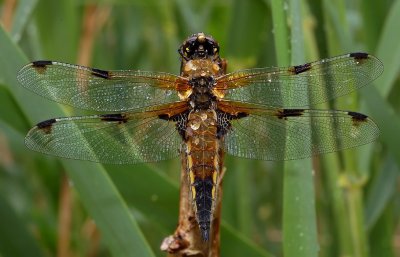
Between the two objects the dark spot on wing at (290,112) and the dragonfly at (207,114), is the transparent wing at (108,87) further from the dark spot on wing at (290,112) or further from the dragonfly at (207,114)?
the dark spot on wing at (290,112)

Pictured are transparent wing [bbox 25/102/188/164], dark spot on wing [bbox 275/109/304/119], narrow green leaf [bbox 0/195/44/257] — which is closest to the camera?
transparent wing [bbox 25/102/188/164]

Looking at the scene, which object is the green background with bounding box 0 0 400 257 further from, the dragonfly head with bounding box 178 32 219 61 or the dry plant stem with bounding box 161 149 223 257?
the dragonfly head with bounding box 178 32 219 61

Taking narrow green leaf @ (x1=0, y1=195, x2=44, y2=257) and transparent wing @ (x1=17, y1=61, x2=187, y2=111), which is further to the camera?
narrow green leaf @ (x1=0, y1=195, x2=44, y2=257)

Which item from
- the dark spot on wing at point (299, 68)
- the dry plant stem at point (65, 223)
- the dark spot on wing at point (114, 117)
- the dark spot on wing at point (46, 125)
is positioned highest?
the dark spot on wing at point (299, 68)

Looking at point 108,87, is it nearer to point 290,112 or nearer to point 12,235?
point 290,112

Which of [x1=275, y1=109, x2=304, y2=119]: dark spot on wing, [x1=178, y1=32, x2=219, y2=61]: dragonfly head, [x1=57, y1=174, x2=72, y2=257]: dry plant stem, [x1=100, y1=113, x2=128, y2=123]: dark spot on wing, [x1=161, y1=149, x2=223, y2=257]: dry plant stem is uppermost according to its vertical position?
[x1=178, y1=32, x2=219, y2=61]: dragonfly head

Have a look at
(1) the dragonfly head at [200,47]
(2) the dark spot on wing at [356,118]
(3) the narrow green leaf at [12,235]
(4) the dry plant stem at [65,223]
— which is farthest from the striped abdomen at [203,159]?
(4) the dry plant stem at [65,223]

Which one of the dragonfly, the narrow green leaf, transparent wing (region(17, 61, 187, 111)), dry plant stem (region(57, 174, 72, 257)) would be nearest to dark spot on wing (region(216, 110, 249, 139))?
the dragonfly

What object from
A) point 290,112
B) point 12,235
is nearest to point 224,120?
point 290,112

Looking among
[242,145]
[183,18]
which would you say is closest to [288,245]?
[242,145]
